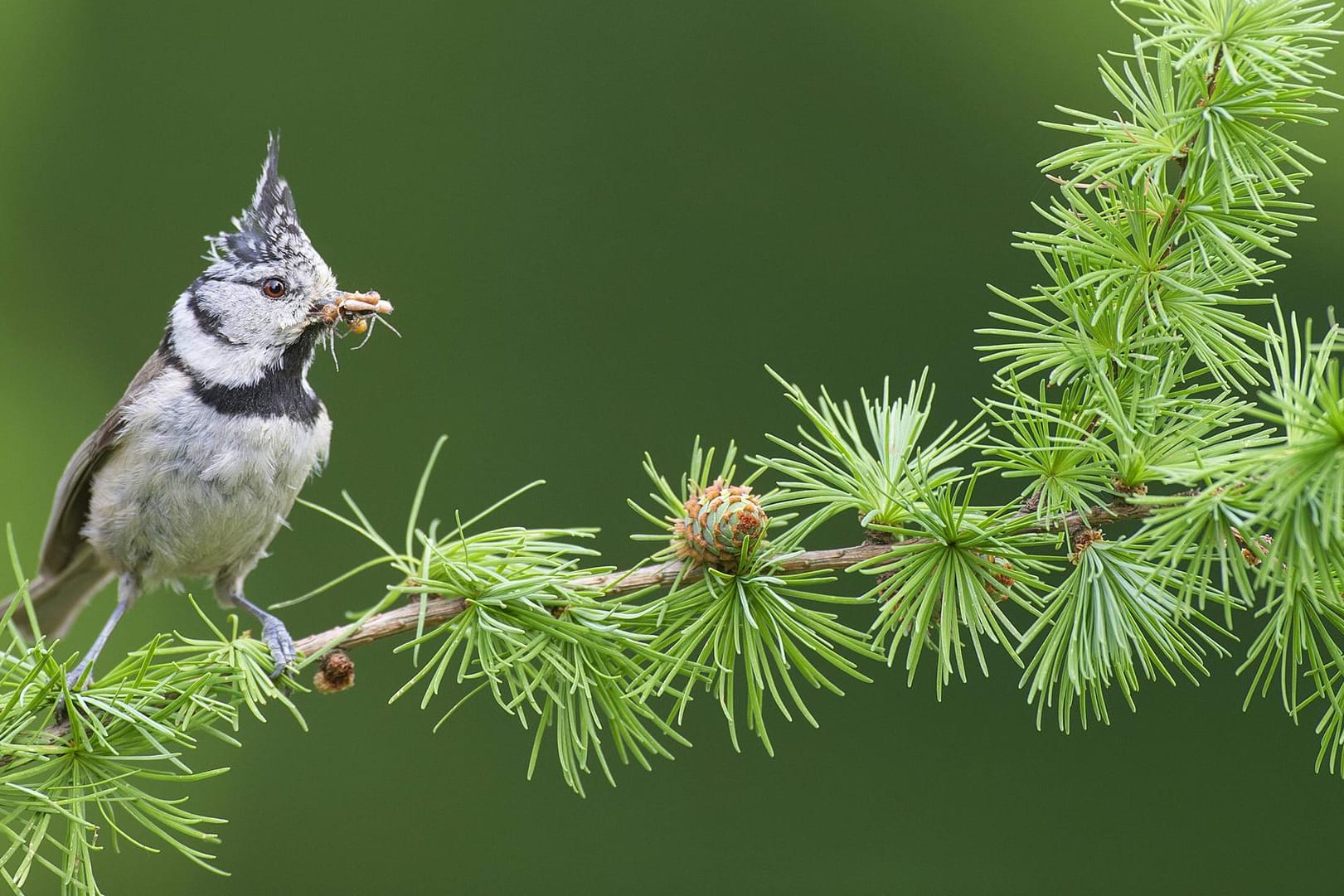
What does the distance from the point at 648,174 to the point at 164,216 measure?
1.21 metres

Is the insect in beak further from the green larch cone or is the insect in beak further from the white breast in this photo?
the green larch cone

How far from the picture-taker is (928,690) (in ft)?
10.2

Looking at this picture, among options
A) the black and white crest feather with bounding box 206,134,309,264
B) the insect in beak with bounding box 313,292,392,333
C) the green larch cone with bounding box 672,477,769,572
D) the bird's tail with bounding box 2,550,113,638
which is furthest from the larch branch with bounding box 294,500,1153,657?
the bird's tail with bounding box 2,550,113,638

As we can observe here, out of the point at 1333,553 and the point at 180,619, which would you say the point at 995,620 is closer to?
the point at 1333,553

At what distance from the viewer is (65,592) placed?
6.52 ft

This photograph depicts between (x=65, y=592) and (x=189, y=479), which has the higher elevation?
(x=189, y=479)

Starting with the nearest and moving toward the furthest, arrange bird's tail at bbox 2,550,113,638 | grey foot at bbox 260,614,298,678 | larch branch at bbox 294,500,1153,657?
larch branch at bbox 294,500,1153,657, grey foot at bbox 260,614,298,678, bird's tail at bbox 2,550,113,638

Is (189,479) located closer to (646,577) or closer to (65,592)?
(65,592)

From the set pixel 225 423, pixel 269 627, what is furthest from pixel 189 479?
pixel 269 627

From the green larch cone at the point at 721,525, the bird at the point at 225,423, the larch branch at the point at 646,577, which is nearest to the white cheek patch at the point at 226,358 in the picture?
the bird at the point at 225,423

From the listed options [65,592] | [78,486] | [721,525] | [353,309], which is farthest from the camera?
[65,592]

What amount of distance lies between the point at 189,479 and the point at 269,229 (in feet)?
1.15

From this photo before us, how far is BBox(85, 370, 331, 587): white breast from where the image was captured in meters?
1.74

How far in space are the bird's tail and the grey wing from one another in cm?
1
